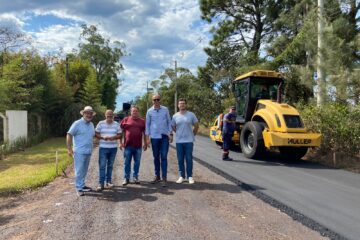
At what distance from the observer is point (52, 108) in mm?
29688

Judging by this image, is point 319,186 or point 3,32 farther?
point 3,32

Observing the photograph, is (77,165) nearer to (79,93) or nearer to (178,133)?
(178,133)

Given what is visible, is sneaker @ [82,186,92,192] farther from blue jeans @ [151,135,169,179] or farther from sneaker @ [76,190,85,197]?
blue jeans @ [151,135,169,179]

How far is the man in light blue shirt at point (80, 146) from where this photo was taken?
322 inches

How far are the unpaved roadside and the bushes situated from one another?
17.3 feet

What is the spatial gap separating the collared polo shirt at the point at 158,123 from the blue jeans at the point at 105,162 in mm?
860

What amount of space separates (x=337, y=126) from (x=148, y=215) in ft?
27.6

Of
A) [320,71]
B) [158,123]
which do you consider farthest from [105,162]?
[320,71]

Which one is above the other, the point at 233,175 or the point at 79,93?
the point at 79,93

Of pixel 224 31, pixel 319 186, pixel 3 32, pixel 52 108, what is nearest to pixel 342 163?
pixel 319 186

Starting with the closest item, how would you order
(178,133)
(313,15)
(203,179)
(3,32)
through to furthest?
(178,133), (203,179), (313,15), (3,32)

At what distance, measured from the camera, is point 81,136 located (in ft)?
27.0

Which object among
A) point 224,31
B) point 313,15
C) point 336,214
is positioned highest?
point 224,31

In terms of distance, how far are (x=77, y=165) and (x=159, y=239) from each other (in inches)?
130
